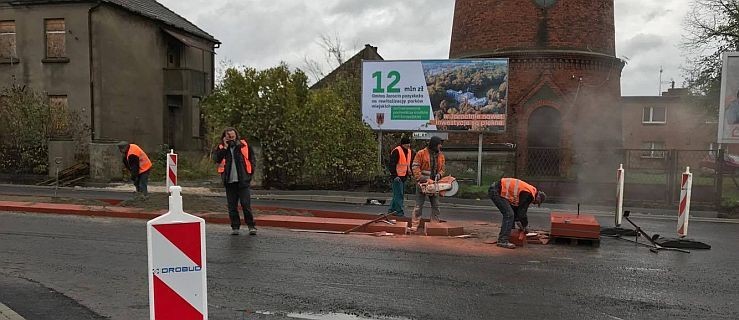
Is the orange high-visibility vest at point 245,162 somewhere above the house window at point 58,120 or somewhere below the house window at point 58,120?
below

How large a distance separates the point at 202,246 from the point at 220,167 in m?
5.28

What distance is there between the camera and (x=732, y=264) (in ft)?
24.1

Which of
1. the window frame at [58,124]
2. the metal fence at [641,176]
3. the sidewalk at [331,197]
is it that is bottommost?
the sidewalk at [331,197]

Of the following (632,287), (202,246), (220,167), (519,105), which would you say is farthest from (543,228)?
(519,105)

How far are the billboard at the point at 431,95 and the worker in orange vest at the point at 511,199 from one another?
10.2 metres

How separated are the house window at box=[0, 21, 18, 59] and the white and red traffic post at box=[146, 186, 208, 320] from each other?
25.0 meters

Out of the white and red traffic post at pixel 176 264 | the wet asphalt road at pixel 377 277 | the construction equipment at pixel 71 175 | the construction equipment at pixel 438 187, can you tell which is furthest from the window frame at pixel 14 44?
the white and red traffic post at pixel 176 264

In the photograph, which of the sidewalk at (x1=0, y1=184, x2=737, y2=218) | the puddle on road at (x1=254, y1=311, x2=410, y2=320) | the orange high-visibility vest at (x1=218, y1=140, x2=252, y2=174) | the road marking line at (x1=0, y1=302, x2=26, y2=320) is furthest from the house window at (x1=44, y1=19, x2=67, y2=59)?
the puddle on road at (x1=254, y1=311, x2=410, y2=320)

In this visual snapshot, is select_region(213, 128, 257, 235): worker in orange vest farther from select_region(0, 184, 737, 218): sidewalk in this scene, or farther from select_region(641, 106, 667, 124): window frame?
select_region(641, 106, 667, 124): window frame

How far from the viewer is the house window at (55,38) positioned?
22.6 metres

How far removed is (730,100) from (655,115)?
3017cm

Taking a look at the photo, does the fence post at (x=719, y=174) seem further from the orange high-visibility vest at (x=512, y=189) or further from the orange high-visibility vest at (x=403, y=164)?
the orange high-visibility vest at (x=512, y=189)

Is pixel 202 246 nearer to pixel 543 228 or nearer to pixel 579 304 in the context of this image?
pixel 579 304

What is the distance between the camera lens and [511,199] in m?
7.88
